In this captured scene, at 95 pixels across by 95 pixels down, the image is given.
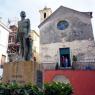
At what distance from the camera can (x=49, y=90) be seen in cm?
1034

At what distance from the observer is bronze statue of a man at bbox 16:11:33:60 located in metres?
8.71

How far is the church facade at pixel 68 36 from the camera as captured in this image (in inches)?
879

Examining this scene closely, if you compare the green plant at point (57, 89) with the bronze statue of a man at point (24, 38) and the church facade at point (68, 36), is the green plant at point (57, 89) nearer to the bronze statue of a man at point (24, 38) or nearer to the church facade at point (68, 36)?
the bronze statue of a man at point (24, 38)

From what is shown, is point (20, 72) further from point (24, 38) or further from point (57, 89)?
point (57, 89)

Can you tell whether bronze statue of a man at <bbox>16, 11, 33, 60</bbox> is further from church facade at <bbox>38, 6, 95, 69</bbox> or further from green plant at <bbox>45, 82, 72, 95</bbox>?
church facade at <bbox>38, 6, 95, 69</bbox>

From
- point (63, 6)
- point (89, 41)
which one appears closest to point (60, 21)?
point (63, 6)

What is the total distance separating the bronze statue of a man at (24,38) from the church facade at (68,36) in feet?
44.2

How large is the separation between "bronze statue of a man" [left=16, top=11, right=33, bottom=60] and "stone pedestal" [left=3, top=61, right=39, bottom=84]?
51cm

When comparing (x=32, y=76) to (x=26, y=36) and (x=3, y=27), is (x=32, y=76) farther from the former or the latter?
(x=3, y=27)

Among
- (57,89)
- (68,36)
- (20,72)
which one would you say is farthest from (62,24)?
(20,72)

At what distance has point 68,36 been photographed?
2333cm

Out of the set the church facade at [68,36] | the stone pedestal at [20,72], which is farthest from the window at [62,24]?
the stone pedestal at [20,72]

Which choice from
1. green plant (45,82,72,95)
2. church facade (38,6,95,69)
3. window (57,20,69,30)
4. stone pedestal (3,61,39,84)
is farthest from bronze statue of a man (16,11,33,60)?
window (57,20,69,30)

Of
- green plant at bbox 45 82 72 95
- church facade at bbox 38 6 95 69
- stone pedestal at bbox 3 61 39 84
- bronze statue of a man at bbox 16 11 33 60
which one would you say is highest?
church facade at bbox 38 6 95 69
